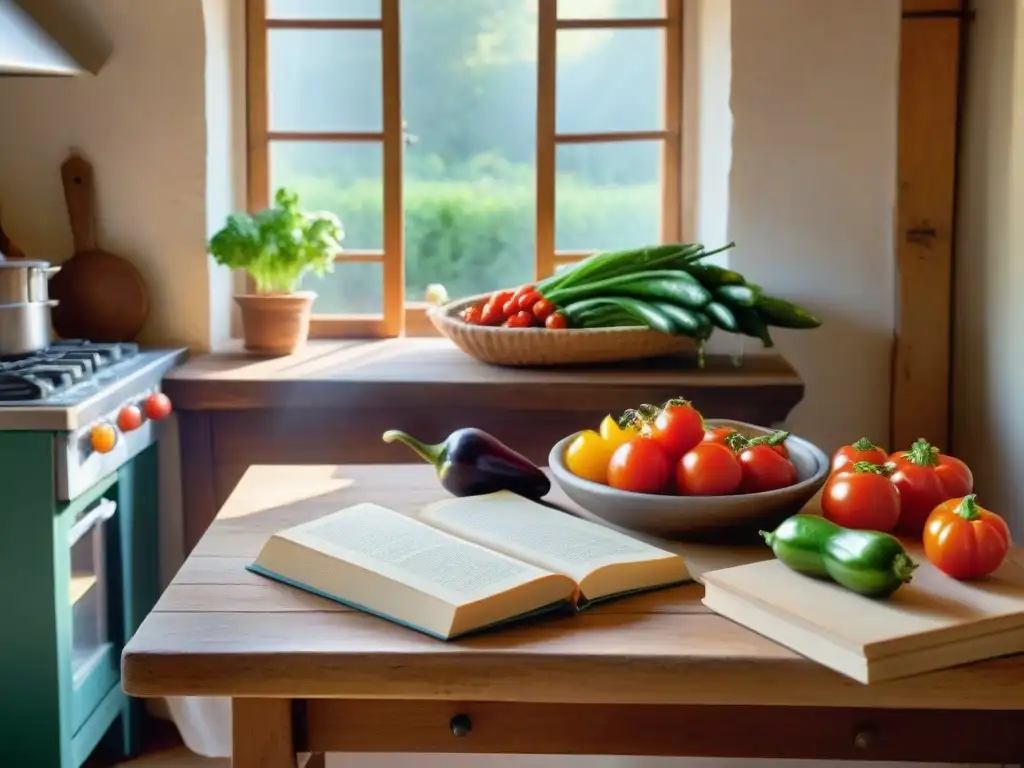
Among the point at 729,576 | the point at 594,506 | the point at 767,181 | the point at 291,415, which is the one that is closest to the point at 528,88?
the point at 767,181

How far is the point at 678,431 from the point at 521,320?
1.07m

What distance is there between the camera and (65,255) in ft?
8.77

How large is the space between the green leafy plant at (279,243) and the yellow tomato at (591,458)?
4.21 ft

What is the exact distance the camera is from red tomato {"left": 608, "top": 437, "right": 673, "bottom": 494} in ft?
4.63

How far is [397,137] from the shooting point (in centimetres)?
297

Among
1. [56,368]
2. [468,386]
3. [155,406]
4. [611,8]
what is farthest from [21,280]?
[611,8]

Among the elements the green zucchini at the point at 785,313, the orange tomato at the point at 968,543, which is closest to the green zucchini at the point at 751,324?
the green zucchini at the point at 785,313

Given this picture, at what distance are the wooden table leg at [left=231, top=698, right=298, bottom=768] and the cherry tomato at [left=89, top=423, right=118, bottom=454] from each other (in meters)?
1.00

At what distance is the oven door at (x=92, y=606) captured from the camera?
2.16 meters

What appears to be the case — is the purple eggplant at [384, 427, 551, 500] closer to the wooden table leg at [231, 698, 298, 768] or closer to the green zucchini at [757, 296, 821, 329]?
the wooden table leg at [231, 698, 298, 768]

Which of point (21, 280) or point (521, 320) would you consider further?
point (521, 320)

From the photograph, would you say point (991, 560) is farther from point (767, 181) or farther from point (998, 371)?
point (767, 181)

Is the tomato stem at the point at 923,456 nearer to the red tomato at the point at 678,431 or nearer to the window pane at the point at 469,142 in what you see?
the red tomato at the point at 678,431

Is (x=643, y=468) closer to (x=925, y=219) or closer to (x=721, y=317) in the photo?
(x=721, y=317)
